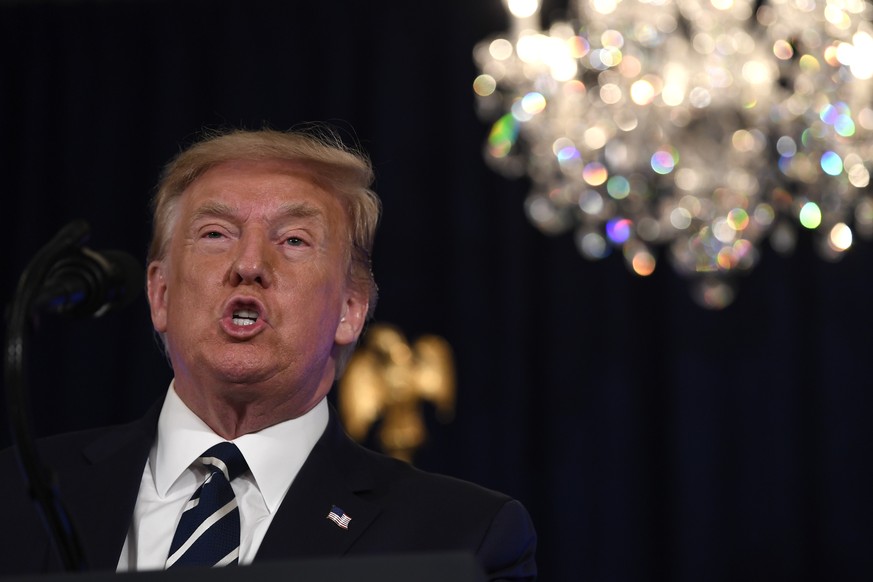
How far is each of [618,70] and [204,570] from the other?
2.60 m

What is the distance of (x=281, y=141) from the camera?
6.21ft

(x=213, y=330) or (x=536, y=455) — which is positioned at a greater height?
(x=213, y=330)

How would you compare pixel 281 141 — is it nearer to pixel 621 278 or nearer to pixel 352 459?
pixel 352 459

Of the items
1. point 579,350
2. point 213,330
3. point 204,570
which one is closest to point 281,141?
point 213,330

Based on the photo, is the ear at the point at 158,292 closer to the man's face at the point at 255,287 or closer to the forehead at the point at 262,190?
the man's face at the point at 255,287

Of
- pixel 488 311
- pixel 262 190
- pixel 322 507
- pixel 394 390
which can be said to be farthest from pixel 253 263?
pixel 488 311

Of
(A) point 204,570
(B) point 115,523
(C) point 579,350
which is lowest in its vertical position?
(C) point 579,350

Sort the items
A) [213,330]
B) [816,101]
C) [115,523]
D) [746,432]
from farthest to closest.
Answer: [746,432], [816,101], [213,330], [115,523]

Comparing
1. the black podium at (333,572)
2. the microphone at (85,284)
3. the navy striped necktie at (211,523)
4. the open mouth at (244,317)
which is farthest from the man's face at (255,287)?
the black podium at (333,572)

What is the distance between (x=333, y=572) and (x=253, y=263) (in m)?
0.85

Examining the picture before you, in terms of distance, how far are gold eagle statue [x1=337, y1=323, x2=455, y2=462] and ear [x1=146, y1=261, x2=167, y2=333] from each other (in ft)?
11.3

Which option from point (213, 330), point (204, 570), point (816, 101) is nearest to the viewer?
point (204, 570)

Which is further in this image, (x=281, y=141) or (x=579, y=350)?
(x=579, y=350)

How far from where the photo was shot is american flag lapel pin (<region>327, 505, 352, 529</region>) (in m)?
1.67
